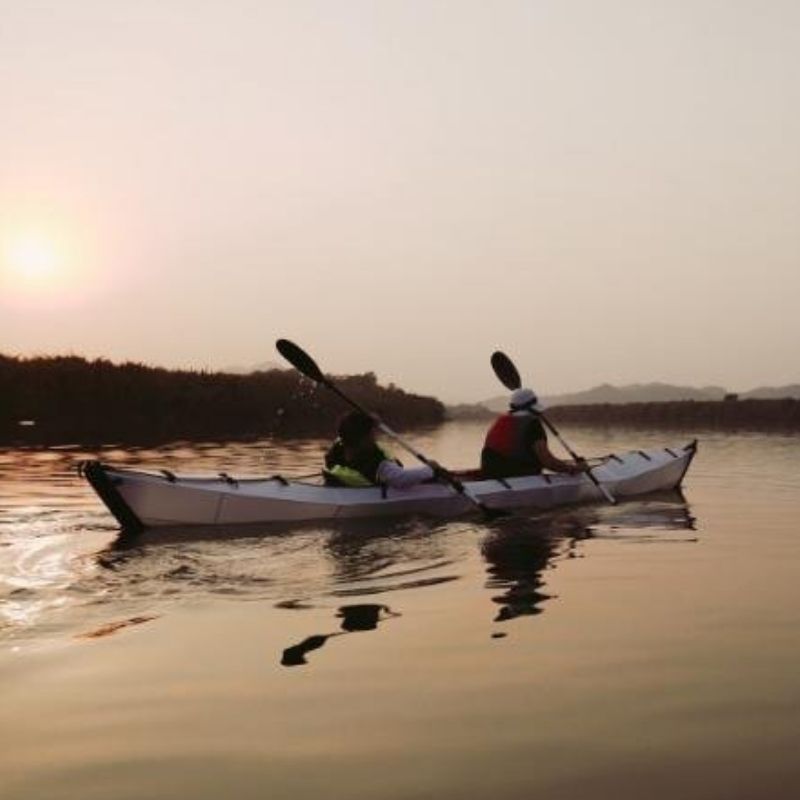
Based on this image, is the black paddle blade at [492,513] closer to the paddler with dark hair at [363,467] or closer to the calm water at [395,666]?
the paddler with dark hair at [363,467]

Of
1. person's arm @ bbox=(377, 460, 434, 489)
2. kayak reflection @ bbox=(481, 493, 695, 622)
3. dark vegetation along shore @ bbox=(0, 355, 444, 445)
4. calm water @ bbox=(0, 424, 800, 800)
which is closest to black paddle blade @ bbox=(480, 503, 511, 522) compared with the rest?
kayak reflection @ bbox=(481, 493, 695, 622)

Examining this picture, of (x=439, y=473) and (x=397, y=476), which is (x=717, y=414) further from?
(x=397, y=476)

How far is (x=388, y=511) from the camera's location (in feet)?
36.0

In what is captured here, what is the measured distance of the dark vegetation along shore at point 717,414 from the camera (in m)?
44.1

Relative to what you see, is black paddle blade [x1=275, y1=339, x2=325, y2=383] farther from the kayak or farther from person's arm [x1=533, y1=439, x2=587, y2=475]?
person's arm [x1=533, y1=439, x2=587, y2=475]

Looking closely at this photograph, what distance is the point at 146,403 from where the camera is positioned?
3294 cm

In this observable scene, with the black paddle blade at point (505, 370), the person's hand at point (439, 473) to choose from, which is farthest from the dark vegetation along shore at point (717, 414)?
the person's hand at point (439, 473)


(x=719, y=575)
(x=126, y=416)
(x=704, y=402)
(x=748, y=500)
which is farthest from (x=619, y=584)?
(x=704, y=402)

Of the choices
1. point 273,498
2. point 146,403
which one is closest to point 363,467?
point 273,498

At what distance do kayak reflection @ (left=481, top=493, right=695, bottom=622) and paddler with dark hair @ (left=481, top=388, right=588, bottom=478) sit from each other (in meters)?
0.80

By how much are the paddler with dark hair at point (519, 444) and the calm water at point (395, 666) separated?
2545 millimetres

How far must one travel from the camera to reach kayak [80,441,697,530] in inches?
379

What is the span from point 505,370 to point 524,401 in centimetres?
342

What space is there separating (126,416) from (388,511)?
22729 mm
